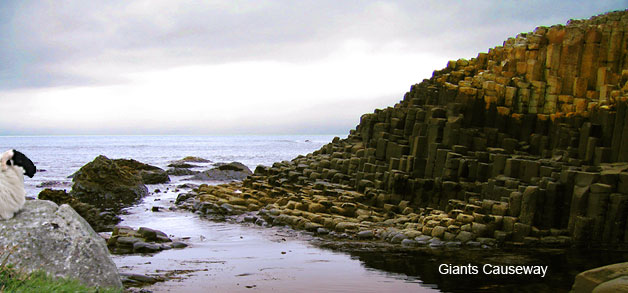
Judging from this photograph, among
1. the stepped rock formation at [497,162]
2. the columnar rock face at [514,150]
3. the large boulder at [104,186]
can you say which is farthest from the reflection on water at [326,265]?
the large boulder at [104,186]

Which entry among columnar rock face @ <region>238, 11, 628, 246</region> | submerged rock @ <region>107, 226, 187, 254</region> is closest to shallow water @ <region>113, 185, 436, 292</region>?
submerged rock @ <region>107, 226, 187, 254</region>

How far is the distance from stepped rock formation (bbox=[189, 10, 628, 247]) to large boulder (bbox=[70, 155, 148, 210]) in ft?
13.9

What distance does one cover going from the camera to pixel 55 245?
26.1 ft

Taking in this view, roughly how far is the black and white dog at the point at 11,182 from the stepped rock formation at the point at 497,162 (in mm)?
12583

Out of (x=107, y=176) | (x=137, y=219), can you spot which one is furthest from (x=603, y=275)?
(x=107, y=176)

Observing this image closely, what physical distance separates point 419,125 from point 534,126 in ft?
17.1

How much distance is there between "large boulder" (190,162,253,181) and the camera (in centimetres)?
4225

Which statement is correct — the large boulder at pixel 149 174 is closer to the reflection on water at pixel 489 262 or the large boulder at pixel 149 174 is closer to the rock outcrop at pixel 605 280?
the reflection on water at pixel 489 262

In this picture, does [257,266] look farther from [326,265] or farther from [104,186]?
[104,186]

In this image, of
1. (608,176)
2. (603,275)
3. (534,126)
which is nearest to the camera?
(603,275)

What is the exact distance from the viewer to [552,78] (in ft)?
82.3

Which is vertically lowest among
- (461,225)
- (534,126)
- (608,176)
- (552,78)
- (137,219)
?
(137,219)

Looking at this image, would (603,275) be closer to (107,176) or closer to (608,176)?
(608,176)

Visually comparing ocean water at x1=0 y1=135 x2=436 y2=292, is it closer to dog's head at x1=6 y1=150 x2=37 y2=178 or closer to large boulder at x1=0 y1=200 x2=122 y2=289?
large boulder at x1=0 y1=200 x2=122 y2=289
